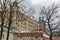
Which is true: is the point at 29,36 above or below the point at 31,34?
below

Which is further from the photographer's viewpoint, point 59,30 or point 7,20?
point 59,30

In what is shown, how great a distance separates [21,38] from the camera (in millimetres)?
50250

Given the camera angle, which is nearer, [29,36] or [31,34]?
[31,34]

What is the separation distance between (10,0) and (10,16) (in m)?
2.85

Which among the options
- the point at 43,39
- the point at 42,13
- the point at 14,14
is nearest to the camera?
the point at 14,14

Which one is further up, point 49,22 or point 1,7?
point 1,7

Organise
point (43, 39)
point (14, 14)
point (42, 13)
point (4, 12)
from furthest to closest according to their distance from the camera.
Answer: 1. point (43, 39)
2. point (42, 13)
3. point (14, 14)
4. point (4, 12)

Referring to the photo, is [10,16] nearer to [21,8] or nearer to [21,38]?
[21,8]

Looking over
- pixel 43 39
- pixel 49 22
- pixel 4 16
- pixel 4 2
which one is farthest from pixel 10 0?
pixel 43 39

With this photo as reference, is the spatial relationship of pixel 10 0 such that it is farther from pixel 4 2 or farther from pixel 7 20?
pixel 7 20

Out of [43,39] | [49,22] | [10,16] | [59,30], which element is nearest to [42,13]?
[49,22]

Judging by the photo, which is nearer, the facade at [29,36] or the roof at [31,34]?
the roof at [31,34]

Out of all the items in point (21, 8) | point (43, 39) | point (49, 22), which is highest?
point (21, 8)

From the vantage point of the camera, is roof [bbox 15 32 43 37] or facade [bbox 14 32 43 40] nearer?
roof [bbox 15 32 43 37]
